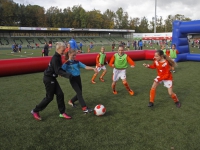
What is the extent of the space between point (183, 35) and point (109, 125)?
42.0 feet

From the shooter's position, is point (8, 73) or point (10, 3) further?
point (10, 3)

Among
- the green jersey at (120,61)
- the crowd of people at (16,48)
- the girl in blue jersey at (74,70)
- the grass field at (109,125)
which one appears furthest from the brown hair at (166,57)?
the crowd of people at (16,48)

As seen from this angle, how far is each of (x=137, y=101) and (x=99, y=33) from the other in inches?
2218

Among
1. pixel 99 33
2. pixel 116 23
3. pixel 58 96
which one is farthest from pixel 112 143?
pixel 116 23

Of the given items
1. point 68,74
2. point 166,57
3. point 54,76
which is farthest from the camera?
point 166,57

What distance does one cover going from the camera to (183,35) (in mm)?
14359

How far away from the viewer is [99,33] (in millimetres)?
60031

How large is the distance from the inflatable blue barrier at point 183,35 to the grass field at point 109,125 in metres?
8.31

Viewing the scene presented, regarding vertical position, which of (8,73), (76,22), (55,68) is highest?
(76,22)

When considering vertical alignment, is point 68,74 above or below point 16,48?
below

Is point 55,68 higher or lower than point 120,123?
higher

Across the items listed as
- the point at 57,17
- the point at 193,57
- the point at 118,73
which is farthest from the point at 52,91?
the point at 57,17

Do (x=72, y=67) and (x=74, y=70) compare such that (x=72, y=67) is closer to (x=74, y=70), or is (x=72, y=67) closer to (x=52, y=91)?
(x=74, y=70)

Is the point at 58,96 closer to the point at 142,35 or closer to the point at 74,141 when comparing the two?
the point at 74,141
